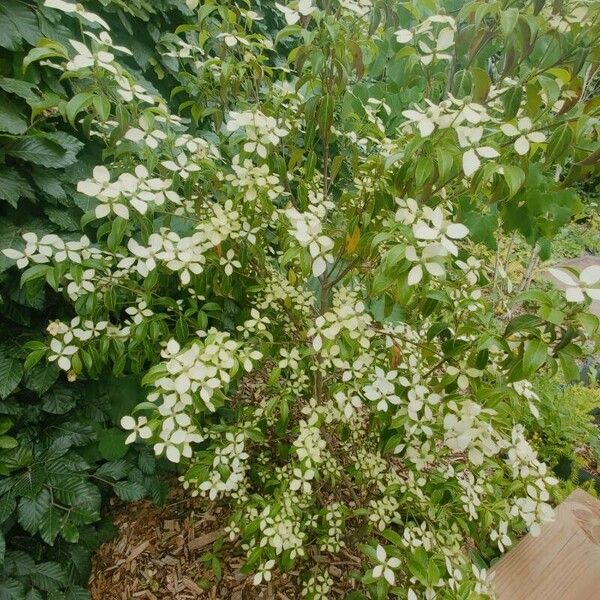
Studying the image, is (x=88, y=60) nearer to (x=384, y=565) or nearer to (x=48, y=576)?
(x=384, y=565)

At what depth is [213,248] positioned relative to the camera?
4.84 ft

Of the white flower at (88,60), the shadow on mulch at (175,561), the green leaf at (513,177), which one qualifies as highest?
the green leaf at (513,177)

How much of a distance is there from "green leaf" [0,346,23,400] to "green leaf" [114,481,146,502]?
2.14ft

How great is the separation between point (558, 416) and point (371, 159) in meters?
2.05

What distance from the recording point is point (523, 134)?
982 millimetres

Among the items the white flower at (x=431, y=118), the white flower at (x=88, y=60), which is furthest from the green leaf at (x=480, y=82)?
the white flower at (x=88, y=60)

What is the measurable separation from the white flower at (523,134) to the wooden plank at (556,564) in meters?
1.30

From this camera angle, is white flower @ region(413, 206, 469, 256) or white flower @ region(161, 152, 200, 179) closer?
white flower @ region(413, 206, 469, 256)

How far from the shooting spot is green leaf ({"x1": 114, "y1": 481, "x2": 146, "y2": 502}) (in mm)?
2002

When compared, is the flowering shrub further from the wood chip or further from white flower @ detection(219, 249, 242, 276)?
the wood chip

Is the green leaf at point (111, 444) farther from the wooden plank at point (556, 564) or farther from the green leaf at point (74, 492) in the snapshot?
the wooden plank at point (556, 564)

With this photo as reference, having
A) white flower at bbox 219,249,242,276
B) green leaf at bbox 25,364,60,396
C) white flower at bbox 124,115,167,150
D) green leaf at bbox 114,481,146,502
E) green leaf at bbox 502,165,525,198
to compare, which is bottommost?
green leaf at bbox 114,481,146,502

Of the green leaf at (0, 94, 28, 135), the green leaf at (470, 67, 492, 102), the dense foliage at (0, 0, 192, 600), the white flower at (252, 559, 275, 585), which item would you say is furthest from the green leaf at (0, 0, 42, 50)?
the white flower at (252, 559, 275, 585)

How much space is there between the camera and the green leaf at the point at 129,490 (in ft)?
6.57
